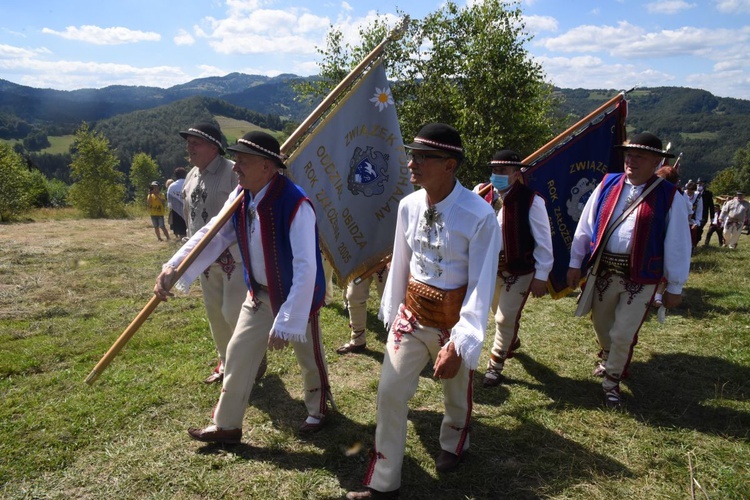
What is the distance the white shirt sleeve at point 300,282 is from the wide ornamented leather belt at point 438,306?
77cm

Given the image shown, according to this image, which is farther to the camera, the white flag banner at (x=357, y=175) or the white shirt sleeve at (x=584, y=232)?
the white shirt sleeve at (x=584, y=232)

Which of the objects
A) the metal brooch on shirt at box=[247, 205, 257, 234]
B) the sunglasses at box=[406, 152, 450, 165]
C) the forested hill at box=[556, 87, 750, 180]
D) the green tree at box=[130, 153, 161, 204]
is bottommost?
the green tree at box=[130, 153, 161, 204]

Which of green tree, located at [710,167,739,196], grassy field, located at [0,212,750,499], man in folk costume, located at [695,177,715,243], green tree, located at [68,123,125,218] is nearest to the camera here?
grassy field, located at [0,212,750,499]

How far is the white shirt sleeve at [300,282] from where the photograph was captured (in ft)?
10.3

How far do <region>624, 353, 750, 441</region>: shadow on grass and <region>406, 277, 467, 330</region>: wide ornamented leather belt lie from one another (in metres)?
2.46

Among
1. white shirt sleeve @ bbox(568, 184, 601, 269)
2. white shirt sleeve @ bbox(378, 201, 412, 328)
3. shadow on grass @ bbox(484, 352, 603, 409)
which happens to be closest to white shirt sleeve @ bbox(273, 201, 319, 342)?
white shirt sleeve @ bbox(378, 201, 412, 328)

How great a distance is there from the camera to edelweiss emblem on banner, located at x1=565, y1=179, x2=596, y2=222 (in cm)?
536

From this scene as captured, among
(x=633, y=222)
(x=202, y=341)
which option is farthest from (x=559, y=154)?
(x=202, y=341)

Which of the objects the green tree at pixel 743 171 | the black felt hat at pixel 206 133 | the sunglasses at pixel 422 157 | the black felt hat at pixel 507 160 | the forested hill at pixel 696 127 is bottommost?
the sunglasses at pixel 422 157

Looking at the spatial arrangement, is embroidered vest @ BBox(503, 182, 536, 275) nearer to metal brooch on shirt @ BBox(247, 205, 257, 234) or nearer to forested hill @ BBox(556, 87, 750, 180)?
metal brooch on shirt @ BBox(247, 205, 257, 234)

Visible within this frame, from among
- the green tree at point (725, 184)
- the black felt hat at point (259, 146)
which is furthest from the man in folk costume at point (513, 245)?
the green tree at point (725, 184)

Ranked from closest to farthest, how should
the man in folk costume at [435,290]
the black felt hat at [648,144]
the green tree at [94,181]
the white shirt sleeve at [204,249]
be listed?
1. the man in folk costume at [435,290]
2. the white shirt sleeve at [204,249]
3. the black felt hat at [648,144]
4. the green tree at [94,181]

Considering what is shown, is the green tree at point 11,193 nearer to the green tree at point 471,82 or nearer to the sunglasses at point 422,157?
the green tree at point 471,82

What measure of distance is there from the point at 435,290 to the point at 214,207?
7.99 feet
